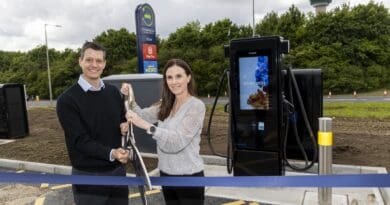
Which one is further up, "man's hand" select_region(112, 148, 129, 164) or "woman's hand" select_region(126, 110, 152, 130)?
"woman's hand" select_region(126, 110, 152, 130)

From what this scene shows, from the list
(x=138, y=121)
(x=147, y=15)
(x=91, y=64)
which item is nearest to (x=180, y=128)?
(x=138, y=121)

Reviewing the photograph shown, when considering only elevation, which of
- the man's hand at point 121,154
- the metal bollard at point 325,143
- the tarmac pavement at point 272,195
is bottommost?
the tarmac pavement at point 272,195

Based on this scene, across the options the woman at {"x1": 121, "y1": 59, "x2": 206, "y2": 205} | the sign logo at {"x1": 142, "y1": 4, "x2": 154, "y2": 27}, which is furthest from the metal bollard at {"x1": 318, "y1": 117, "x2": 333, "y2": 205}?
the sign logo at {"x1": 142, "y1": 4, "x2": 154, "y2": 27}

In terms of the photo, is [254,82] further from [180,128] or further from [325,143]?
[180,128]

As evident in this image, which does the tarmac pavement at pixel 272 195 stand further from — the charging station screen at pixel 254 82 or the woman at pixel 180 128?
the woman at pixel 180 128

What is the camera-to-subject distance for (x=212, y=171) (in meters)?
5.62

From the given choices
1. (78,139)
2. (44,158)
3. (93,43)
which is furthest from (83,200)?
(44,158)

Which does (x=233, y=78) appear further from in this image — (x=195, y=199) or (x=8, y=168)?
(x=8, y=168)

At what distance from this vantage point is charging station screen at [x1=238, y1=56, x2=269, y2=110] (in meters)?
4.40

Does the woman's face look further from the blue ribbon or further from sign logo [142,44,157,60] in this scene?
sign logo [142,44,157,60]

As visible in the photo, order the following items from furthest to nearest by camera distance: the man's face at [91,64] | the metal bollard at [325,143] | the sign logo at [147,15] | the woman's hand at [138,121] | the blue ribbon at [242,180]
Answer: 1. the sign logo at [147,15]
2. the metal bollard at [325,143]
3. the man's face at [91,64]
4. the woman's hand at [138,121]
5. the blue ribbon at [242,180]

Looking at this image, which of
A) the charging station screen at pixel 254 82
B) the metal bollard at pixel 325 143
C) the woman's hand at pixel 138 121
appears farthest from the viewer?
the charging station screen at pixel 254 82

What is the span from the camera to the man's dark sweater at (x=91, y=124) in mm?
2332

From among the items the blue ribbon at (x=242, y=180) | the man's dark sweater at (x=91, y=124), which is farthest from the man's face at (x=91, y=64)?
the blue ribbon at (x=242, y=180)
